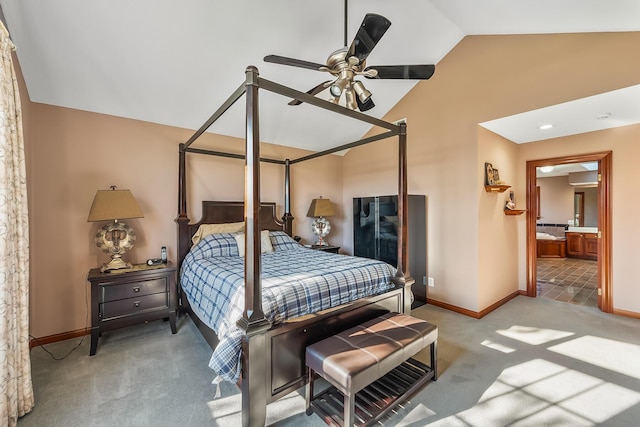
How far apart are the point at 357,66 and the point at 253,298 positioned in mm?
1795

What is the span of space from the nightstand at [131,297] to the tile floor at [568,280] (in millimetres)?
5217

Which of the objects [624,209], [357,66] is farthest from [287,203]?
[624,209]

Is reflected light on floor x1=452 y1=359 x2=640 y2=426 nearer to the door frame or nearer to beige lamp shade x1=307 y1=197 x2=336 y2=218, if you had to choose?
the door frame

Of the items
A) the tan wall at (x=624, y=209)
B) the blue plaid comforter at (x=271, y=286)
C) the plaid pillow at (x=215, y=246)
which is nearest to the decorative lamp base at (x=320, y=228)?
the blue plaid comforter at (x=271, y=286)

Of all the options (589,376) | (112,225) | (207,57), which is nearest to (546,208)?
(589,376)

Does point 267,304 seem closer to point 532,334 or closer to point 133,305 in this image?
point 133,305

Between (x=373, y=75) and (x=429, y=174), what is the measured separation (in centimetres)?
215

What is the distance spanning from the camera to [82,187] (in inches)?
116

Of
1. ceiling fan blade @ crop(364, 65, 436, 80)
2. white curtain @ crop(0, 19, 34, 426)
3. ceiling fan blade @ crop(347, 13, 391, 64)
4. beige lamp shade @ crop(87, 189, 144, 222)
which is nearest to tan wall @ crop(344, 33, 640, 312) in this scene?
ceiling fan blade @ crop(364, 65, 436, 80)

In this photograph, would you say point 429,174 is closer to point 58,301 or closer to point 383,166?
point 383,166

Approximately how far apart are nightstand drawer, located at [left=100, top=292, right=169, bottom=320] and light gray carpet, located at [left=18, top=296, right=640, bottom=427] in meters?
0.32

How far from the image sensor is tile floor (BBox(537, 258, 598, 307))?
404cm

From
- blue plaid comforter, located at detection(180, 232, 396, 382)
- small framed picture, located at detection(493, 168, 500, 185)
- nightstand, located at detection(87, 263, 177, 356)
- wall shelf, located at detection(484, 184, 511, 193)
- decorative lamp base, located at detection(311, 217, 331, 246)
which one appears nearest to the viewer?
blue plaid comforter, located at detection(180, 232, 396, 382)

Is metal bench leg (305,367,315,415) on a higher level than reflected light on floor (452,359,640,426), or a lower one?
higher
